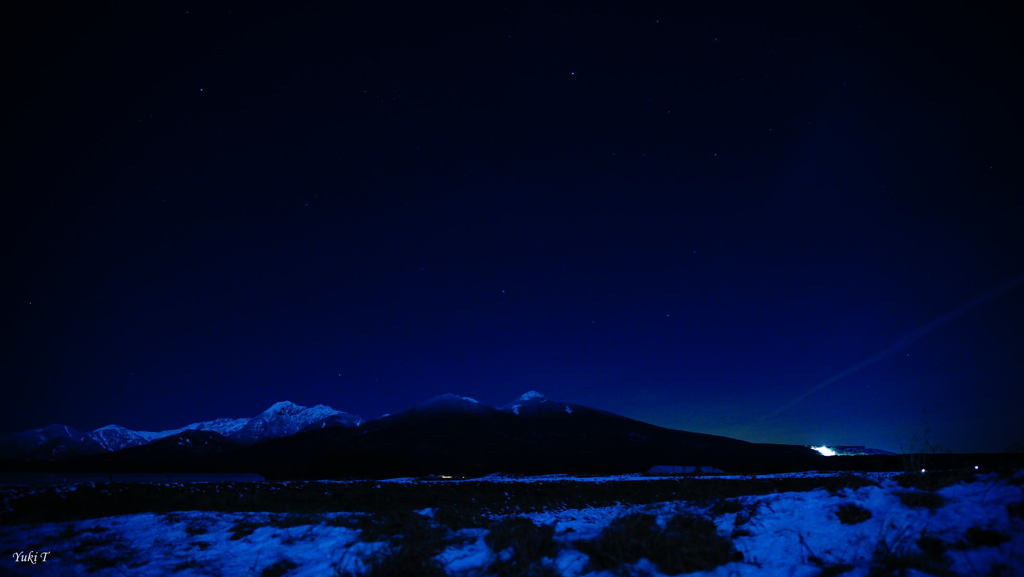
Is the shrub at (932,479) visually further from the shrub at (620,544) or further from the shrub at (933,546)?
the shrub at (620,544)

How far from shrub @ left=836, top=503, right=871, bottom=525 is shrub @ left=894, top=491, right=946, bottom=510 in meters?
0.60

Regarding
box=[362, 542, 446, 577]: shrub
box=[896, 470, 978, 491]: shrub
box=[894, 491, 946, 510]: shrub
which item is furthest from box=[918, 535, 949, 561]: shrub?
box=[362, 542, 446, 577]: shrub

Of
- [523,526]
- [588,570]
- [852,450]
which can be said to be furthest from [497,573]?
[852,450]

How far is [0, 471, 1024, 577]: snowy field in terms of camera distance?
5.74 meters

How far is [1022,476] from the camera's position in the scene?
21.8ft

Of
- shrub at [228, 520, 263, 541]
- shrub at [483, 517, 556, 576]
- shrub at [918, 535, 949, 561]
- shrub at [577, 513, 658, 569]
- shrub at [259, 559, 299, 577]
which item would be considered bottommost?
shrub at [228, 520, 263, 541]

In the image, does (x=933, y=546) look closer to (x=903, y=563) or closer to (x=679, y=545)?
(x=903, y=563)

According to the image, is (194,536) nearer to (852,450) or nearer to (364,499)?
(364,499)

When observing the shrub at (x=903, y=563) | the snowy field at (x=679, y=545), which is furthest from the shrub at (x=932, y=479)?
the shrub at (x=903, y=563)

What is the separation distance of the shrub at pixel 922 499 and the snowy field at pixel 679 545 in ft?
0.06

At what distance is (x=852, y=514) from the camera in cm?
703

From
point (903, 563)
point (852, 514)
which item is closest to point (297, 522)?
point (852, 514)

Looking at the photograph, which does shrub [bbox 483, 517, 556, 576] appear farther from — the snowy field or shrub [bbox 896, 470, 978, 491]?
shrub [bbox 896, 470, 978, 491]

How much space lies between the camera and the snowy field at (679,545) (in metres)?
5.74
